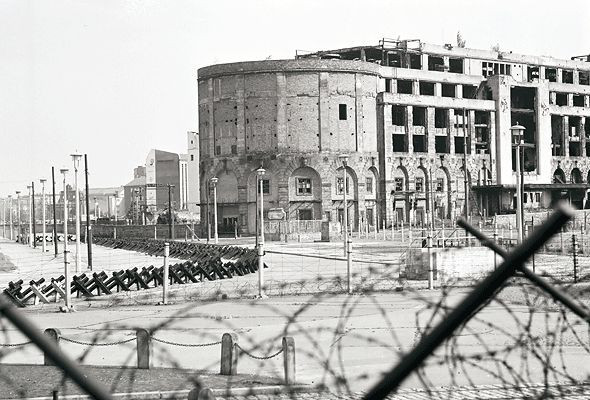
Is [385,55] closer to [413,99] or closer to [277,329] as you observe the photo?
[413,99]

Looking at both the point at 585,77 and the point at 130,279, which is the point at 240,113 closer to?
the point at 585,77

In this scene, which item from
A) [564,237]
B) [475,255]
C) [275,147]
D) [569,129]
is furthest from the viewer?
[569,129]

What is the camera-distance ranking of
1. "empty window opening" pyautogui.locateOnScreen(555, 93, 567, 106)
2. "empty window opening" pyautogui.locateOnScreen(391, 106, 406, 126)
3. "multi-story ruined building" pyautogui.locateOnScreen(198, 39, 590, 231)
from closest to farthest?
"multi-story ruined building" pyautogui.locateOnScreen(198, 39, 590, 231), "empty window opening" pyautogui.locateOnScreen(391, 106, 406, 126), "empty window opening" pyautogui.locateOnScreen(555, 93, 567, 106)

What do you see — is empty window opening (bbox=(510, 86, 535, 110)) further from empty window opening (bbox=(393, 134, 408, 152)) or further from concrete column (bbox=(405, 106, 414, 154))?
empty window opening (bbox=(393, 134, 408, 152))

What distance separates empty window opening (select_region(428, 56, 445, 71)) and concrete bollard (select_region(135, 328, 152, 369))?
8077 cm

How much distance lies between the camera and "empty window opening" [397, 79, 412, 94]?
87.9m

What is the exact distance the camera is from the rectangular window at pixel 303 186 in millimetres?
81438

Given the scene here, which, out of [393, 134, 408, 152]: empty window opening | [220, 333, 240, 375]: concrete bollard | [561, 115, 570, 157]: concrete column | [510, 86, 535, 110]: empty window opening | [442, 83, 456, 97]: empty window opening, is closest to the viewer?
[220, 333, 240, 375]: concrete bollard

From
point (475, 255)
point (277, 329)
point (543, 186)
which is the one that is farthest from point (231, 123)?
point (277, 329)

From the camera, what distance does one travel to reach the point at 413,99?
279 ft

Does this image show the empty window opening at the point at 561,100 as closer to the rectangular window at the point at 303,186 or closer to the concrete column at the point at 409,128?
the concrete column at the point at 409,128

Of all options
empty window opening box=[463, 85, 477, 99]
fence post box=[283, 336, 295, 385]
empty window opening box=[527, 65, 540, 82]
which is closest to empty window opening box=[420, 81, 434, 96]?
empty window opening box=[463, 85, 477, 99]

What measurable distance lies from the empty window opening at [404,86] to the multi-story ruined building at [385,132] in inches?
4.5

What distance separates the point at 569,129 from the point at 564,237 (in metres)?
57.9
